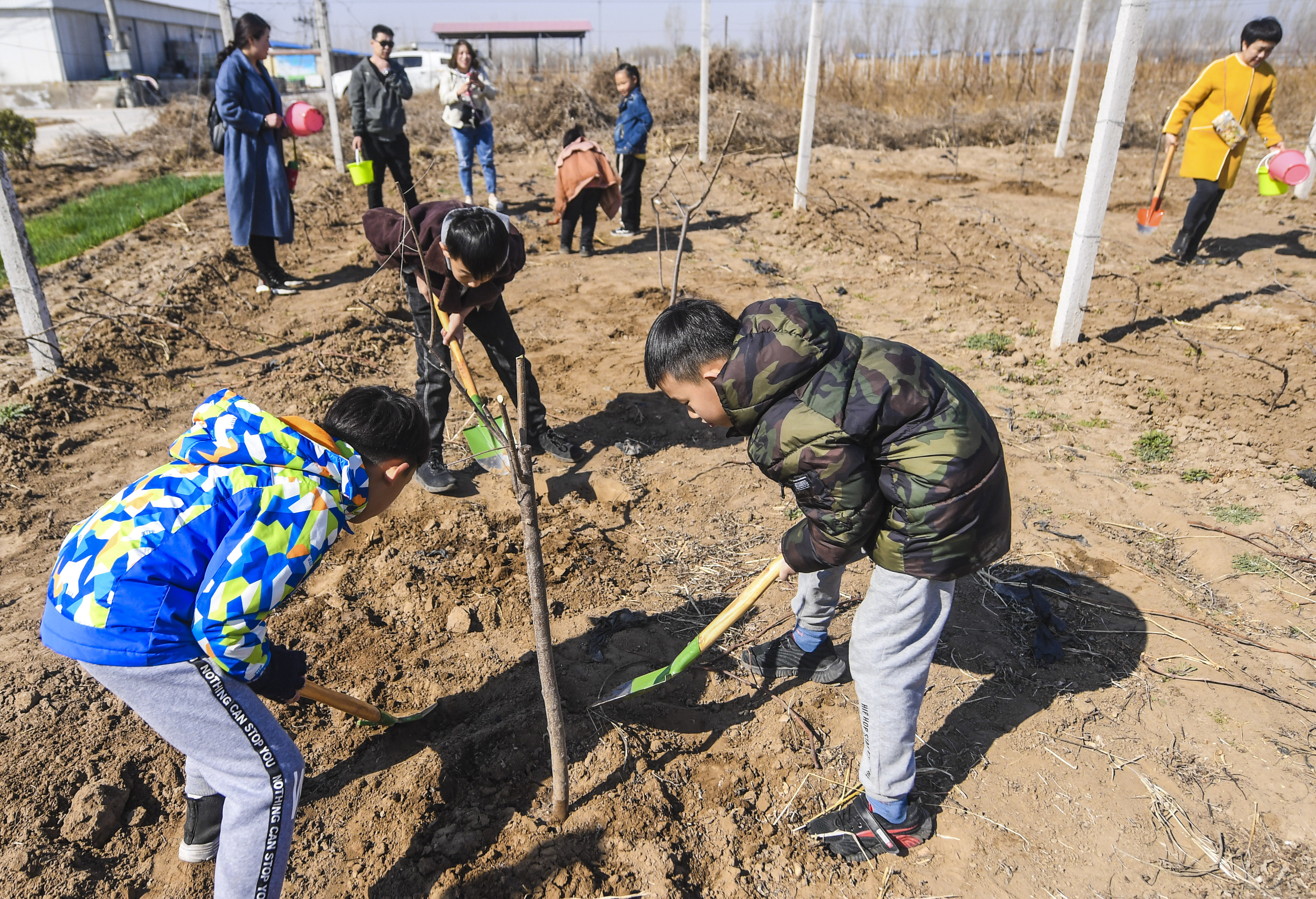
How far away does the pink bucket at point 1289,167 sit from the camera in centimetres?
557

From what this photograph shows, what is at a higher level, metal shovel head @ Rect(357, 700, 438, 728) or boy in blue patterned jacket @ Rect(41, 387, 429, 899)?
boy in blue patterned jacket @ Rect(41, 387, 429, 899)

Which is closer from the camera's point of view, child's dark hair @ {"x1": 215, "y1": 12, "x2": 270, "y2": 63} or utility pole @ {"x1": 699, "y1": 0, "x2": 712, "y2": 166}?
child's dark hair @ {"x1": 215, "y1": 12, "x2": 270, "y2": 63}

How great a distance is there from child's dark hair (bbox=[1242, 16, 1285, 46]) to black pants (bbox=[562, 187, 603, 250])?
201 inches

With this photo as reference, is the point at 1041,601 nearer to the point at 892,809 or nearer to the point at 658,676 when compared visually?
the point at 892,809

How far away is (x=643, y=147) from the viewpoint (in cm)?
781

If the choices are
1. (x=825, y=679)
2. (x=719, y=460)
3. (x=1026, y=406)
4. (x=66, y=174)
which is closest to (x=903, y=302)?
(x=1026, y=406)

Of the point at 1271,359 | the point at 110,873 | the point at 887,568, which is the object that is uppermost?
the point at 887,568

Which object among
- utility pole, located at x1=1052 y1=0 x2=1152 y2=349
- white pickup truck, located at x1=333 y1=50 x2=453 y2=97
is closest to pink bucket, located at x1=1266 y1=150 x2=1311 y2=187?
utility pole, located at x1=1052 y1=0 x2=1152 y2=349

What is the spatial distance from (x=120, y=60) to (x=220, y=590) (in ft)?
91.3

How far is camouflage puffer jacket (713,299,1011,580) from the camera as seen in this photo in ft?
5.57

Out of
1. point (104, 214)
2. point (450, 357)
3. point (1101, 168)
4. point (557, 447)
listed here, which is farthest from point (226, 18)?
point (1101, 168)

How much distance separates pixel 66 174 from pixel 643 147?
10282 mm

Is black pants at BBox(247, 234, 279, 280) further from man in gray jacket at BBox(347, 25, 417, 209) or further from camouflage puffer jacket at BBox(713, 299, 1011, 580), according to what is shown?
camouflage puffer jacket at BBox(713, 299, 1011, 580)

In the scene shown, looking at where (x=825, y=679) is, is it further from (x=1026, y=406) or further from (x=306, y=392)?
(x=306, y=392)
